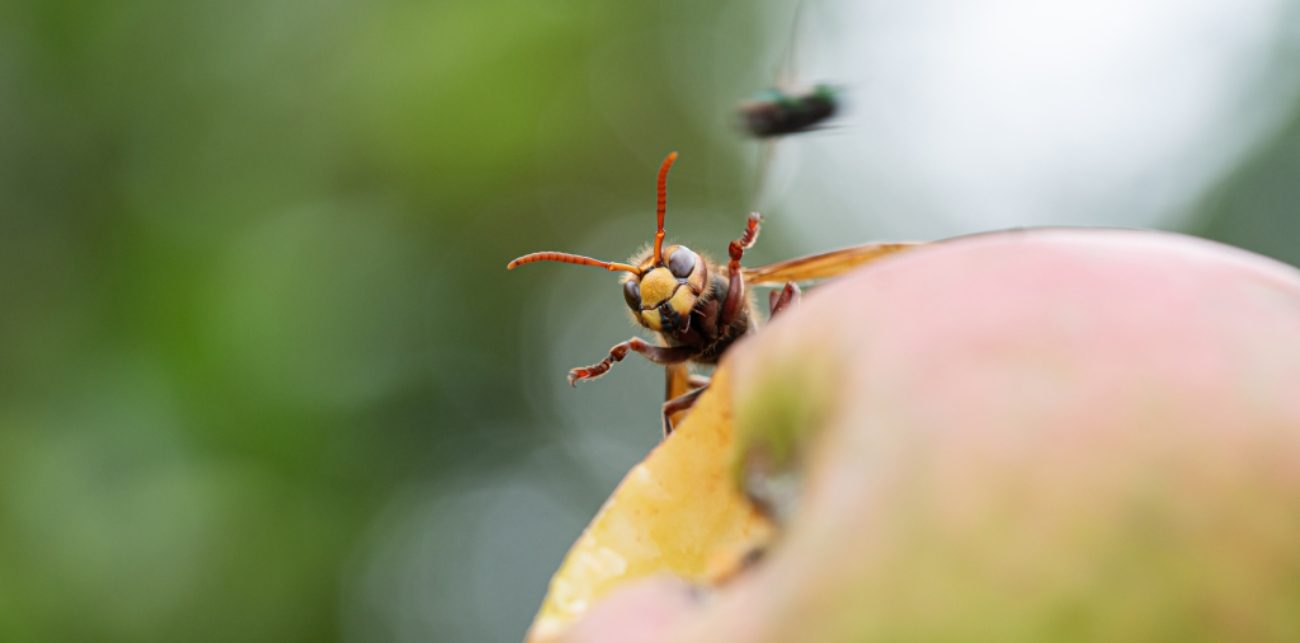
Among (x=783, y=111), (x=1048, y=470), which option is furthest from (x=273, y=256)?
(x=1048, y=470)

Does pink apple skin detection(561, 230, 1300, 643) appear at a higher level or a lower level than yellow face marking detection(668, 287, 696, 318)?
higher

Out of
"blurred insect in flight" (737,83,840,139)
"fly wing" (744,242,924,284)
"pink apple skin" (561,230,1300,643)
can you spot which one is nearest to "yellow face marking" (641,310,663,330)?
"fly wing" (744,242,924,284)

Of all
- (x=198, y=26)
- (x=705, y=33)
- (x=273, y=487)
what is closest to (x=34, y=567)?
(x=273, y=487)

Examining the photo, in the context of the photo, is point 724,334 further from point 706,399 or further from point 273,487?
point 273,487

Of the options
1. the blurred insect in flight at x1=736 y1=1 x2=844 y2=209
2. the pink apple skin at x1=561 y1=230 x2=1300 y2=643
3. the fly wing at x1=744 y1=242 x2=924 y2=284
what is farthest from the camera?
the blurred insect in flight at x1=736 y1=1 x2=844 y2=209

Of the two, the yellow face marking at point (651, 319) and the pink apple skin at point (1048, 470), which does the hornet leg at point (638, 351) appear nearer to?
the yellow face marking at point (651, 319)

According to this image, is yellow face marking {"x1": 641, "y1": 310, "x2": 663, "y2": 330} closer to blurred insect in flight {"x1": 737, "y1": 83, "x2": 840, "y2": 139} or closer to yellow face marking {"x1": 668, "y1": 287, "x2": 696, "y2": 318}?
yellow face marking {"x1": 668, "y1": 287, "x2": 696, "y2": 318}
